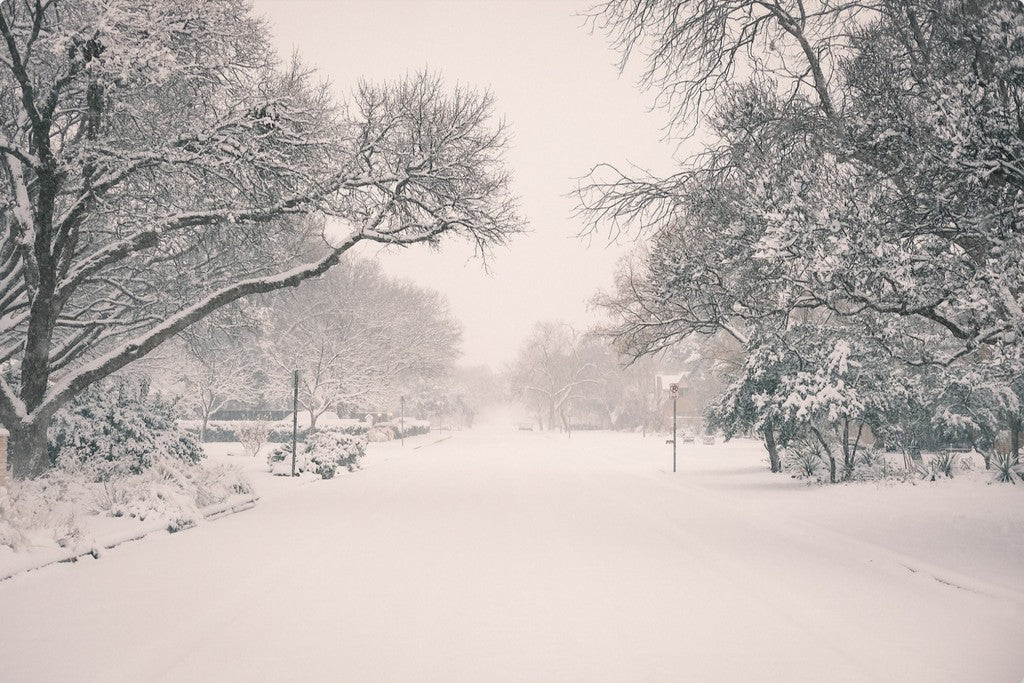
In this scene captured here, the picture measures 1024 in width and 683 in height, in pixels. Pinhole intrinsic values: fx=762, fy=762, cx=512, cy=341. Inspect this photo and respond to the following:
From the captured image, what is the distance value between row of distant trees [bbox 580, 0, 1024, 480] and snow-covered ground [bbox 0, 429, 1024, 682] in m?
3.08

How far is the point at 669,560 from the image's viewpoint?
29.7ft

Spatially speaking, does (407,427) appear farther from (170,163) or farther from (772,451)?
(170,163)

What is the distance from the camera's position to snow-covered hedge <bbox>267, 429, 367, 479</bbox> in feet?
75.7

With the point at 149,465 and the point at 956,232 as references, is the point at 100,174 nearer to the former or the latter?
the point at 149,465

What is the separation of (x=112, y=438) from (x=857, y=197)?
15.1 m

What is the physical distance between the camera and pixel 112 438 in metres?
16.4

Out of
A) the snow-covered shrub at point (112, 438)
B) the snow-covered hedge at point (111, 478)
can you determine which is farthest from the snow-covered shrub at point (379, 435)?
the snow-covered shrub at point (112, 438)

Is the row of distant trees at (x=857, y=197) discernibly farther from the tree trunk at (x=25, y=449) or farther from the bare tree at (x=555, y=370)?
the bare tree at (x=555, y=370)

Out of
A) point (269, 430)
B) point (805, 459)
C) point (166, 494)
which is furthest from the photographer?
point (269, 430)

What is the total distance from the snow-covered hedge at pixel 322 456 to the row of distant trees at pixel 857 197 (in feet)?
33.9

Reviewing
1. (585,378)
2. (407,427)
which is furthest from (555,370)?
(407,427)

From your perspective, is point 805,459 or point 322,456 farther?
point 322,456

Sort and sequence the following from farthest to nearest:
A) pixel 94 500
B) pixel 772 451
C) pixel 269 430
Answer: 1. pixel 269 430
2. pixel 772 451
3. pixel 94 500

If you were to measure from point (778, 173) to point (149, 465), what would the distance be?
13.6m
